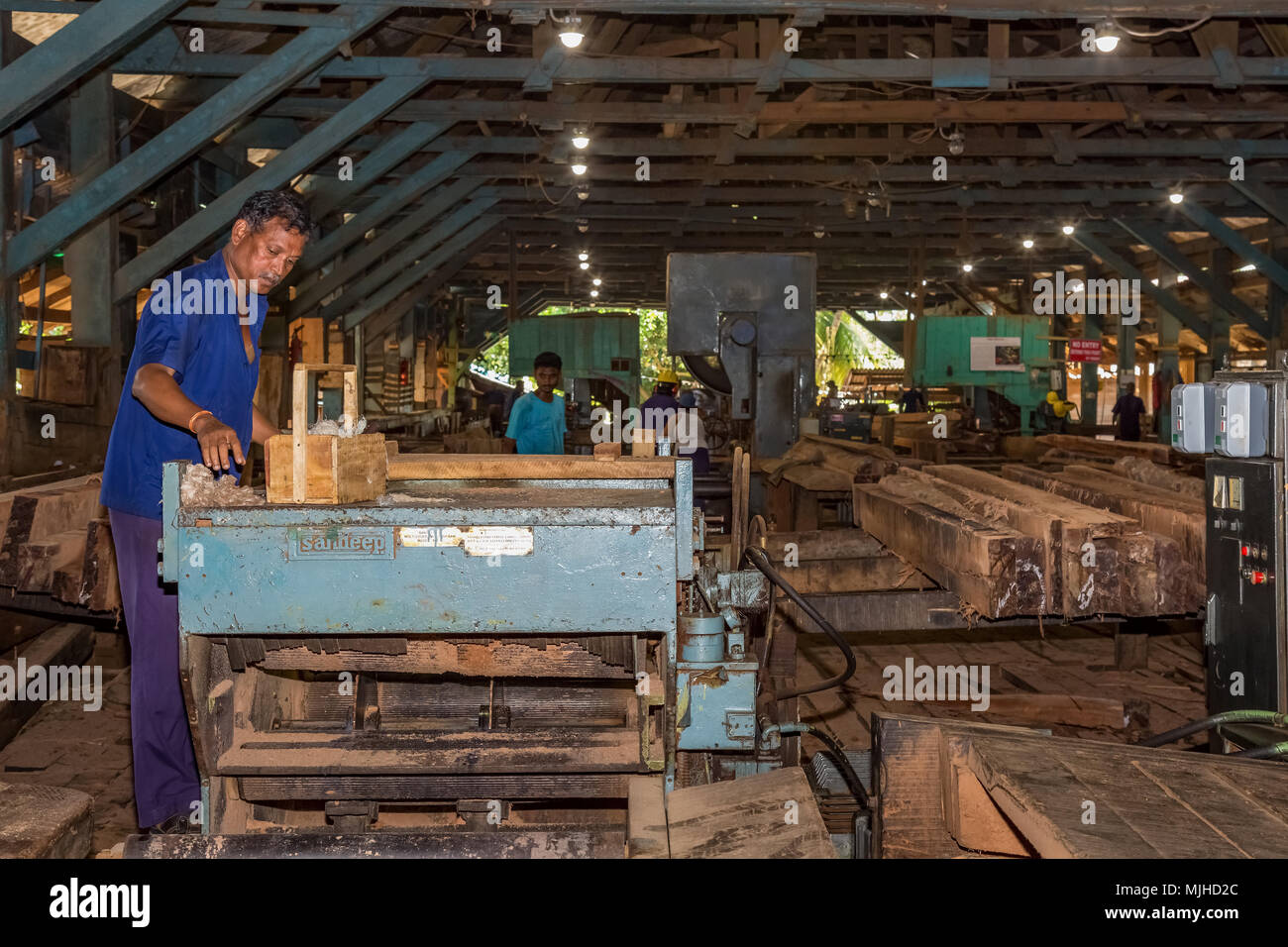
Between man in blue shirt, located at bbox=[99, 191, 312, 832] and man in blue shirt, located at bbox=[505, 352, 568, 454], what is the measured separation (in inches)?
158

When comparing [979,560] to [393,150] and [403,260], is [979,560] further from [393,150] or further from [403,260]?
[403,260]

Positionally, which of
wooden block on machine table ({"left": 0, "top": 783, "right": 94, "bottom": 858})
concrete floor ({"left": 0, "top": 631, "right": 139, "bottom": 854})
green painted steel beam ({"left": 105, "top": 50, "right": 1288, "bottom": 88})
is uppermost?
green painted steel beam ({"left": 105, "top": 50, "right": 1288, "bottom": 88})

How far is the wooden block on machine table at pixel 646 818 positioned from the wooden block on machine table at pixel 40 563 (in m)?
2.43

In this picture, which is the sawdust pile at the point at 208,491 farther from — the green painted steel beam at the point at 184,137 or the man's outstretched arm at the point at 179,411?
the green painted steel beam at the point at 184,137

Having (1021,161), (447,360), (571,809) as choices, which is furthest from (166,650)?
(447,360)

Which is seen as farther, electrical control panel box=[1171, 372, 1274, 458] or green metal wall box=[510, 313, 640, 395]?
green metal wall box=[510, 313, 640, 395]

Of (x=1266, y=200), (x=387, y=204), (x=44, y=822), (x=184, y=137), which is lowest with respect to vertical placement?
(x=44, y=822)

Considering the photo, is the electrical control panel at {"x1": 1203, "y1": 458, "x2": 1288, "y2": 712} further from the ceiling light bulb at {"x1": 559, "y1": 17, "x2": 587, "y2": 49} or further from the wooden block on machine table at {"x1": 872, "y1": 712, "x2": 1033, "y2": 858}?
the ceiling light bulb at {"x1": 559, "y1": 17, "x2": 587, "y2": 49}

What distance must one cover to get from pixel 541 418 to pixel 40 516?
12.0ft

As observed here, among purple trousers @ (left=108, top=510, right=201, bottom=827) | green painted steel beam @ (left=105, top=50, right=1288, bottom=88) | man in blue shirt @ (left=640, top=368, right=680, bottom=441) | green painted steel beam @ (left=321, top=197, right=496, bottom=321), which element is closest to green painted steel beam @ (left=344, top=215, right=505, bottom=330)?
green painted steel beam @ (left=321, top=197, right=496, bottom=321)

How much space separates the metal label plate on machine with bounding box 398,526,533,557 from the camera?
2.71 metres

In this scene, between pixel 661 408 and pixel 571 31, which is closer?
pixel 571 31

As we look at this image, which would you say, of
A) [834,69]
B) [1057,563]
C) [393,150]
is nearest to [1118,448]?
[834,69]

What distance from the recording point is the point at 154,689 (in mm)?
3266
